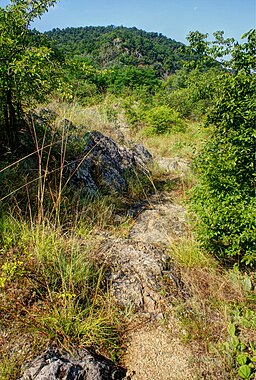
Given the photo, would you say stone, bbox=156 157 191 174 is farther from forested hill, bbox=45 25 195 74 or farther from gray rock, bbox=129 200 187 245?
forested hill, bbox=45 25 195 74

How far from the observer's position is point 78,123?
6438mm

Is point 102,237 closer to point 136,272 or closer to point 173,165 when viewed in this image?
point 136,272

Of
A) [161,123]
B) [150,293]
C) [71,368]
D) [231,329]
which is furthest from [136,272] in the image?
[161,123]

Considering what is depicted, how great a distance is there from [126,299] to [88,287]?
1.22 ft

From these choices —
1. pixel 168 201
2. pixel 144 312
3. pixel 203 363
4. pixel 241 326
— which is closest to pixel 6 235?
pixel 144 312

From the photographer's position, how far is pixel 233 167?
257 cm

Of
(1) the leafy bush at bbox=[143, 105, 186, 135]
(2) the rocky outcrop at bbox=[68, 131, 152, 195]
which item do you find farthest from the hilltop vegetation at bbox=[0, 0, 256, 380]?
(1) the leafy bush at bbox=[143, 105, 186, 135]

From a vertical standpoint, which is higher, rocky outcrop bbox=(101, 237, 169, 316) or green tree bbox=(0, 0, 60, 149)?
green tree bbox=(0, 0, 60, 149)

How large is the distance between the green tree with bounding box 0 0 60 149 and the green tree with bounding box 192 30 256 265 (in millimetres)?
1858

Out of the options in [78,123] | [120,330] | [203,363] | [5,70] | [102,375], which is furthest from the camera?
[78,123]

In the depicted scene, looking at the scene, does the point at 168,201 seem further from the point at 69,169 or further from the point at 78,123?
the point at 78,123

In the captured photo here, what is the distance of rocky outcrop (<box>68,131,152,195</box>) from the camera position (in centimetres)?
438

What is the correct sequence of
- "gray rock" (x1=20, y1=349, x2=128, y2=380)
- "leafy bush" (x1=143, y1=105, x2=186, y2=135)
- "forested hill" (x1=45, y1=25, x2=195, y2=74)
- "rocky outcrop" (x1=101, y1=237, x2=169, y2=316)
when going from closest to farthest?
"gray rock" (x1=20, y1=349, x2=128, y2=380) < "rocky outcrop" (x1=101, y1=237, x2=169, y2=316) < "leafy bush" (x1=143, y1=105, x2=186, y2=135) < "forested hill" (x1=45, y1=25, x2=195, y2=74)

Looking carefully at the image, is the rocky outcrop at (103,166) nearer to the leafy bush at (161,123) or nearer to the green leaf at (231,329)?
the green leaf at (231,329)
